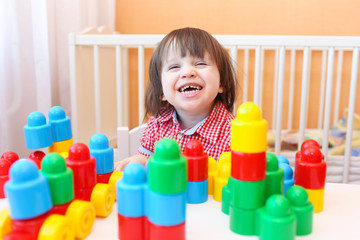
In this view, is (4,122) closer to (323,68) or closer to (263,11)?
(263,11)

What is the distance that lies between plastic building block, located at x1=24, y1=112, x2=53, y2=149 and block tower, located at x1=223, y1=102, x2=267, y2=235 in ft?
1.05

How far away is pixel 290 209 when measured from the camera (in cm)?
40

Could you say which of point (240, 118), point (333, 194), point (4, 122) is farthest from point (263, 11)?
point (240, 118)

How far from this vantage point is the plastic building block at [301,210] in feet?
1.39

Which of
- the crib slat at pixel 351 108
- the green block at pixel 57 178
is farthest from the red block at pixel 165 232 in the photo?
the crib slat at pixel 351 108

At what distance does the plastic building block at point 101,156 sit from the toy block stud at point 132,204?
0.49ft

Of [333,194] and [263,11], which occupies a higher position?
[263,11]

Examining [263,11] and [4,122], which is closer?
[4,122]

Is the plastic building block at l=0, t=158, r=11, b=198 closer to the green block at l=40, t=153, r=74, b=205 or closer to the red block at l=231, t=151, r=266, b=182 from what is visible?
the green block at l=40, t=153, r=74, b=205

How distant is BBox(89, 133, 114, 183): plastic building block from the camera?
0.56 meters

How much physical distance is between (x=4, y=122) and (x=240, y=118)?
1034 mm

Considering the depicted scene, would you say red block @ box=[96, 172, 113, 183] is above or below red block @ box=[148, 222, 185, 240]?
below

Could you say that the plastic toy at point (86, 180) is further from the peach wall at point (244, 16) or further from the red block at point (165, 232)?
the peach wall at point (244, 16)

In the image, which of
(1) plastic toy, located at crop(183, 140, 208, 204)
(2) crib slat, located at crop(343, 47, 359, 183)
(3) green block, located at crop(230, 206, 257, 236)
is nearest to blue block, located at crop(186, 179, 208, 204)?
(1) plastic toy, located at crop(183, 140, 208, 204)
